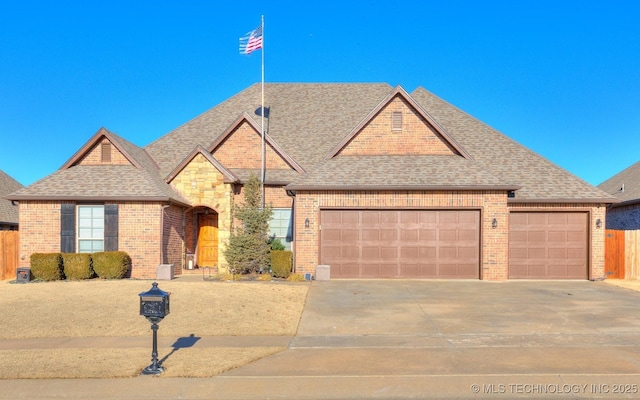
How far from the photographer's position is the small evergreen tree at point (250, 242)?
17656mm

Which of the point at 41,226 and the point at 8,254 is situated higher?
the point at 41,226

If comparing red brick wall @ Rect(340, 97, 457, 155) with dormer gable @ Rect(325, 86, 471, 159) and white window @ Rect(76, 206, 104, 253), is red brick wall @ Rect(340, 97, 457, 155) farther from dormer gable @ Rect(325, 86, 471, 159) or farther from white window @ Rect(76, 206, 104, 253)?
white window @ Rect(76, 206, 104, 253)

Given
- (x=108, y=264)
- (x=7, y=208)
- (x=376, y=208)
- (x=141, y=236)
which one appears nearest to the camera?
(x=108, y=264)

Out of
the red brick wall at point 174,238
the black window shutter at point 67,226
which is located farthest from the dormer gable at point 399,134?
the black window shutter at point 67,226

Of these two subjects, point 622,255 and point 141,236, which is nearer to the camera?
point 141,236

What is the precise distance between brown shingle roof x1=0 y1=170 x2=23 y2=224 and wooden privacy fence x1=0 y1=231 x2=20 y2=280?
31.0 ft

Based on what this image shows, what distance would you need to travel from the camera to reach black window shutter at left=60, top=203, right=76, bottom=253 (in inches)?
A: 694

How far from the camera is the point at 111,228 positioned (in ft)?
57.5

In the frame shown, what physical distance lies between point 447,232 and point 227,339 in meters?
10.9

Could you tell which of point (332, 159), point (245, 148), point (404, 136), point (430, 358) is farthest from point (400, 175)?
point (430, 358)

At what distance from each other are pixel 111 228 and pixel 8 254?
469cm

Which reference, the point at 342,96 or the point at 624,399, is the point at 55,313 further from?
the point at 342,96

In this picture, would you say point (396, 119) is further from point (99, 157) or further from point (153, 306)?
point (153, 306)

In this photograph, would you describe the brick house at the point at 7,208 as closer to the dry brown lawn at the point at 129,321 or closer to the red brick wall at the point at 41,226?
the red brick wall at the point at 41,226
